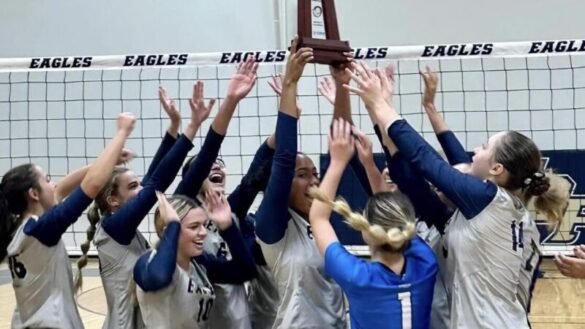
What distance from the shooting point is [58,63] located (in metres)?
4.66

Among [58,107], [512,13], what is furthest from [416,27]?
[58,107]

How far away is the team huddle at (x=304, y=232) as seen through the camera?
237cm

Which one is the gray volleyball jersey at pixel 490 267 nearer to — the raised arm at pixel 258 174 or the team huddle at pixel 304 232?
the team huddle at pixel 304 232

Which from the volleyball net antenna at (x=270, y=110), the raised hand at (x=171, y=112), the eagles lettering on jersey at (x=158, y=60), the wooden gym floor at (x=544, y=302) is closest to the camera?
the raised hand at (x=171, y=112)

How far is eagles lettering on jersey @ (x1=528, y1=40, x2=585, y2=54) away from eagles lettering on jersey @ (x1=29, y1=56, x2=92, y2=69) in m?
2.79

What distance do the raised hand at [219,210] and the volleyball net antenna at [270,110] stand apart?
15.5 ft

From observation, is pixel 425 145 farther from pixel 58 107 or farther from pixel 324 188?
pixel 58 107

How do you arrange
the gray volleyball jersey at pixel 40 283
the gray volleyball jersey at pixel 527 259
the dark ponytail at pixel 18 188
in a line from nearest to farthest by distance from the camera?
the gray volleyball jersey at pixel 527 259
the gray volleyball jersey at pixel 40 283
the dark ponytail at pixel 18 188

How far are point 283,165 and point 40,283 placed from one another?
1.21 meters

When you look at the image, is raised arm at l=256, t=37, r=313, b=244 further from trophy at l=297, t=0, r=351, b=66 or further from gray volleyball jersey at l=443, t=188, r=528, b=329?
gray volleyball jersey at l=443, t=188, r=528, b=329

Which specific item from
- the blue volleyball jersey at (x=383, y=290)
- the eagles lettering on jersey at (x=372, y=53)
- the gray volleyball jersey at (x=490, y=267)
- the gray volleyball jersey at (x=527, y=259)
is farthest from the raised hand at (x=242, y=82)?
the eagles lettering on jersey at (x=372, y=53)

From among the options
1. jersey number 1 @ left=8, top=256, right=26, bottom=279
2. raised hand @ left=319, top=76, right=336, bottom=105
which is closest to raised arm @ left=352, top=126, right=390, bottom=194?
raised hand @ left=319, top=76, right=336, bottom=105

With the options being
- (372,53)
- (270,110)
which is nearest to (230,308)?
(372,53)

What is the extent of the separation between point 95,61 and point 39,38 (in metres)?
5.03
